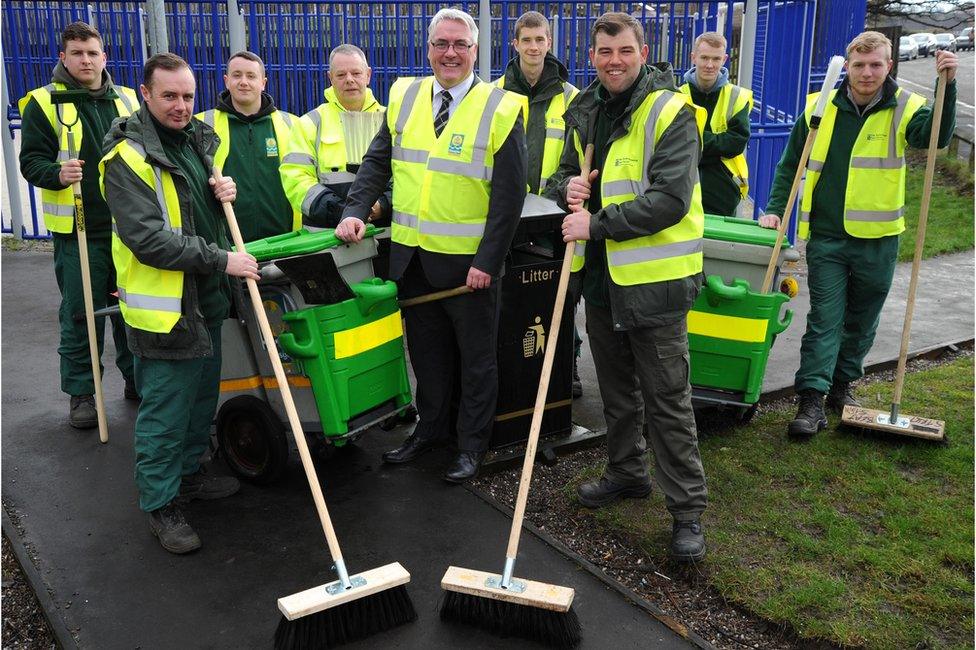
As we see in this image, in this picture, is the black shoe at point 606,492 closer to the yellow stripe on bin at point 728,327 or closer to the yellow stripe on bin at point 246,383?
the yellow stripe on bin at point 728,327

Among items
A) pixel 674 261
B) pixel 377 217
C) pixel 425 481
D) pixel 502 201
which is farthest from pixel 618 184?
pixel 425 481

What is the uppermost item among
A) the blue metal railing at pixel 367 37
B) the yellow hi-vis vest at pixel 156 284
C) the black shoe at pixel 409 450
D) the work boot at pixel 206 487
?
the blue metal railing at pixel 367 37

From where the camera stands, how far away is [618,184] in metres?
3.60

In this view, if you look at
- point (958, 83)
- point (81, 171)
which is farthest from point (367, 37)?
point (958, 83)

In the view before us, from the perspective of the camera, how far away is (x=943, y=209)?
A: 445 inches

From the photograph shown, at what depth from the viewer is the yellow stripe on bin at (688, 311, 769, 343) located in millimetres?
4559

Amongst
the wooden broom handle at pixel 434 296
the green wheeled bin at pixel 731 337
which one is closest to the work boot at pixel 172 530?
the wooden broom handle at pixel 434 296

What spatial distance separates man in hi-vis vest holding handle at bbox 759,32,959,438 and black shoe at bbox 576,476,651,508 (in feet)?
3.76

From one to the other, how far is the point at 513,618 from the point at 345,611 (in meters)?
0.59

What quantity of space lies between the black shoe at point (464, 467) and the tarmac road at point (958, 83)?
550 inches

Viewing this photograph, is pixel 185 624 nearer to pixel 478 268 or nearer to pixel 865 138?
pixel 478 268

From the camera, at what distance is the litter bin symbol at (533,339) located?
4559 mm

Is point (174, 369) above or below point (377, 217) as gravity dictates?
below

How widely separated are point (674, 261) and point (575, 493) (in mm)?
1274
